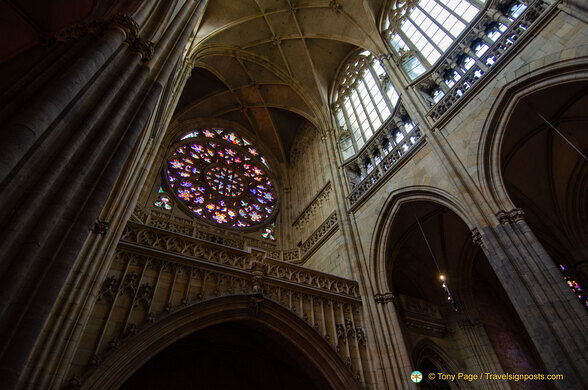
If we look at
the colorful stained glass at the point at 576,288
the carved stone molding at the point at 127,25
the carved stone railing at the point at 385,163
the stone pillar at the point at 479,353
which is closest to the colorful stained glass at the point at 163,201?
the carved stone railing at the point at 385,163

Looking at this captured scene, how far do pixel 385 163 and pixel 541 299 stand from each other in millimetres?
4832

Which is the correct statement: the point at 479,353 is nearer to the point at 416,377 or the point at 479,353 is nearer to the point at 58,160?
the point at 416,377

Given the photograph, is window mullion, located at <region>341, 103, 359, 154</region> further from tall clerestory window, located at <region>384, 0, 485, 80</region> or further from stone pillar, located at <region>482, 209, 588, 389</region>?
stone pillar, located at <region>482, 209, 588, 389</region>

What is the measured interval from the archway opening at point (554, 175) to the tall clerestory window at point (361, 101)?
3.13 m

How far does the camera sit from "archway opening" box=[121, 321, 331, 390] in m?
6.02

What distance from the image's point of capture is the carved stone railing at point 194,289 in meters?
4.48

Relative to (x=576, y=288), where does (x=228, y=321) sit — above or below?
below

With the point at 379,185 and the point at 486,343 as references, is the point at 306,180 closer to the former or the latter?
the point at 379,185

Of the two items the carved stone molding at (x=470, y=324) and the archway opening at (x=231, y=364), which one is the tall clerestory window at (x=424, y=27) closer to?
the carved stone molding at (x=470, y=324)

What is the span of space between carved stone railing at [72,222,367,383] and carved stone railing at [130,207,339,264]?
2403 mm

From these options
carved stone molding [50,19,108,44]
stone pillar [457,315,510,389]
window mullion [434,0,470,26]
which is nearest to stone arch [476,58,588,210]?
window mullion [434,0,470,26]

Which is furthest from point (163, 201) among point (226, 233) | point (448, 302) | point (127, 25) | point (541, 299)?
point (541, 299)

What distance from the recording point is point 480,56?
21.5 ft

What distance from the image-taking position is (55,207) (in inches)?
91.7
